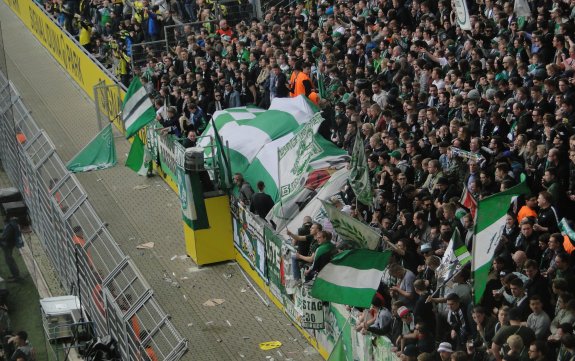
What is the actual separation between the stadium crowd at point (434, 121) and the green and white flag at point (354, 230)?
49cm

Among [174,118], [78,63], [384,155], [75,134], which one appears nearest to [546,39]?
[384,155]

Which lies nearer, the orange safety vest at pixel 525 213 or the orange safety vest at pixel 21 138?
the orange safety vest at pixel 525 213

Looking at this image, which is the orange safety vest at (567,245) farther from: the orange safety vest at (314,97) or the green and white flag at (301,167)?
the orange safety vest at (314,97)

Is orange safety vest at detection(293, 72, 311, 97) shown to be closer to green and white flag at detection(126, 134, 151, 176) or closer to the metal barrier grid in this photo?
green and white flag at detection(126, 134, 151, 176)

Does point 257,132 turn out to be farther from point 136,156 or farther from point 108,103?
point 108,103

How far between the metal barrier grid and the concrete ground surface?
163 cm

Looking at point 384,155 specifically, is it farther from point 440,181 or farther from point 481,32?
point 481,32

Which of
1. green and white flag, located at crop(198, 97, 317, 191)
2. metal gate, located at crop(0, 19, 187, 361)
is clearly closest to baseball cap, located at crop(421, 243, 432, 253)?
metal gate, located at crop(0, 19, 187, 361)

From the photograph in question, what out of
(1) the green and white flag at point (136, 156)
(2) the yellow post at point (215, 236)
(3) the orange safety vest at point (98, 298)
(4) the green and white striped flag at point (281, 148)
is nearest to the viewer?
(3) the orange safety vest at point (98, 298)

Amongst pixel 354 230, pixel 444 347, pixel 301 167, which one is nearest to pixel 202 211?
pixel 301 167

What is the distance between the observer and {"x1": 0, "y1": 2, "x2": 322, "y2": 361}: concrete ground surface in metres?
19.8

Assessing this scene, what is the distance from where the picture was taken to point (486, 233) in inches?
580

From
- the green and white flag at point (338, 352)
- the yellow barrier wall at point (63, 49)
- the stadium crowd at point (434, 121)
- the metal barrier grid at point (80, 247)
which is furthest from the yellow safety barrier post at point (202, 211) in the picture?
the yellow barrier wall at point (63, 49)

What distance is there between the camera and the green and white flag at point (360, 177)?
1891 centimetres
